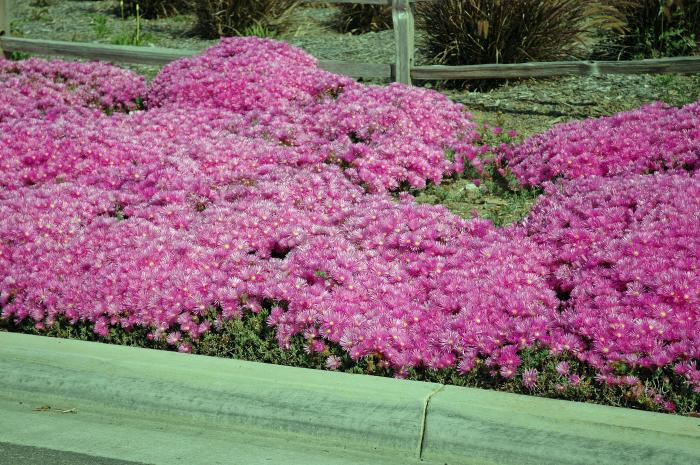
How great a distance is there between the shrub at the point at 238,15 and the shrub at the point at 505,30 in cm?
469

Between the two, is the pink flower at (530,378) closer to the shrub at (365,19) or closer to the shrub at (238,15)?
the shrub at (238,15)

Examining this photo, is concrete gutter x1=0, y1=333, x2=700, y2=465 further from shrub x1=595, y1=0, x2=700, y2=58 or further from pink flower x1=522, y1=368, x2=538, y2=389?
shrub x1=595, y1=0, x2=700, y2=58

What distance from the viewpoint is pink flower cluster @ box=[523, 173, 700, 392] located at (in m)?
4.44

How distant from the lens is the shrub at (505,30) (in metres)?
10.6

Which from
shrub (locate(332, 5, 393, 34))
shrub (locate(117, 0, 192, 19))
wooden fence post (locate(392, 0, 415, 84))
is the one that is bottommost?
wooden fence post (locate(392, 0, 415, 84))

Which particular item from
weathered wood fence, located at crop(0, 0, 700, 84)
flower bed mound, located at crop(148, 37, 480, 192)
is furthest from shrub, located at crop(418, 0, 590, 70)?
flower bed mound, located at crop(148, 37, 480, 192)

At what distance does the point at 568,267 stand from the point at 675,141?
7.83 ft

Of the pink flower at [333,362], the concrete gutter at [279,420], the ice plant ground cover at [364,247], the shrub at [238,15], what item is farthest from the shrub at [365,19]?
the concrete gutter at [279,420]

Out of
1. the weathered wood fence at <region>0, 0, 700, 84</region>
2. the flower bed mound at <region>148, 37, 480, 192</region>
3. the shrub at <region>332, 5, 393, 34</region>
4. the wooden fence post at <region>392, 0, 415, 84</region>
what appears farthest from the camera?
the shrub at <region>332, 5, 393, 34</region>

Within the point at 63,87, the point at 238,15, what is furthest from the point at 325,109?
the point at 238,15

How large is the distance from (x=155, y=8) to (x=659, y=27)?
10.8m

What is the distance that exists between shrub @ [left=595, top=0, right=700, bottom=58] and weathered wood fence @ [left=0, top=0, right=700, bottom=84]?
1.91m

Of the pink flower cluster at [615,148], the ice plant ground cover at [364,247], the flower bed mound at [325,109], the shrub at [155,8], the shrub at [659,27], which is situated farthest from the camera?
the shrub at [155,8]

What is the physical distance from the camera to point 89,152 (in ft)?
24.8
